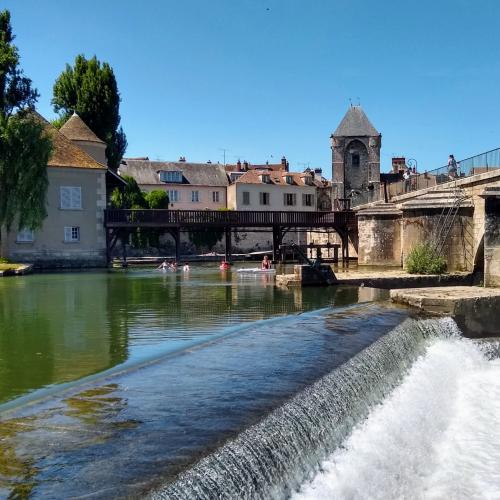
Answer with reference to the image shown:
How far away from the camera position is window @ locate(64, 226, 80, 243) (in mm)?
30312

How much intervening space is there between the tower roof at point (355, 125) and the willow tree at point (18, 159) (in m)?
35.1

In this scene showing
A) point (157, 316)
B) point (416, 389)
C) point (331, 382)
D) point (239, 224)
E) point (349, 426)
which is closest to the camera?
point (349, 426)

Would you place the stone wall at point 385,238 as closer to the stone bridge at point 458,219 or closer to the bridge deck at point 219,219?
the stone bridge at point 458,219

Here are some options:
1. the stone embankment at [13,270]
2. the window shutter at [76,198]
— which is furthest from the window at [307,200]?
the stone embankment at [13,270]

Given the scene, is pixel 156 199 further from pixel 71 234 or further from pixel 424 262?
pixel 424 262

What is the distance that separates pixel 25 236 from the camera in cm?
2917

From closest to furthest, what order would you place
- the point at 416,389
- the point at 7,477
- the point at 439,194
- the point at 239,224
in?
the point at 7,477
the point at 416,389
the point at 439,194
the point at 239,224

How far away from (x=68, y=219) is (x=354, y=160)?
31.9 meters

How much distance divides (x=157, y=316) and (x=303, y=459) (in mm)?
7218

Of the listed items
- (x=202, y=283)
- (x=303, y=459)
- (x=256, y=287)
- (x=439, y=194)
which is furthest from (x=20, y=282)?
(x=303, y=459)

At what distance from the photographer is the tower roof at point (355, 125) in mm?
55312

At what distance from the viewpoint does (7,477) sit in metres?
3.92

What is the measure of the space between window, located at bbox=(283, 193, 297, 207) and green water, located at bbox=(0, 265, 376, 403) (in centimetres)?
3625

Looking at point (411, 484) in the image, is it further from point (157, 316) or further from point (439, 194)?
point (439, 194)
